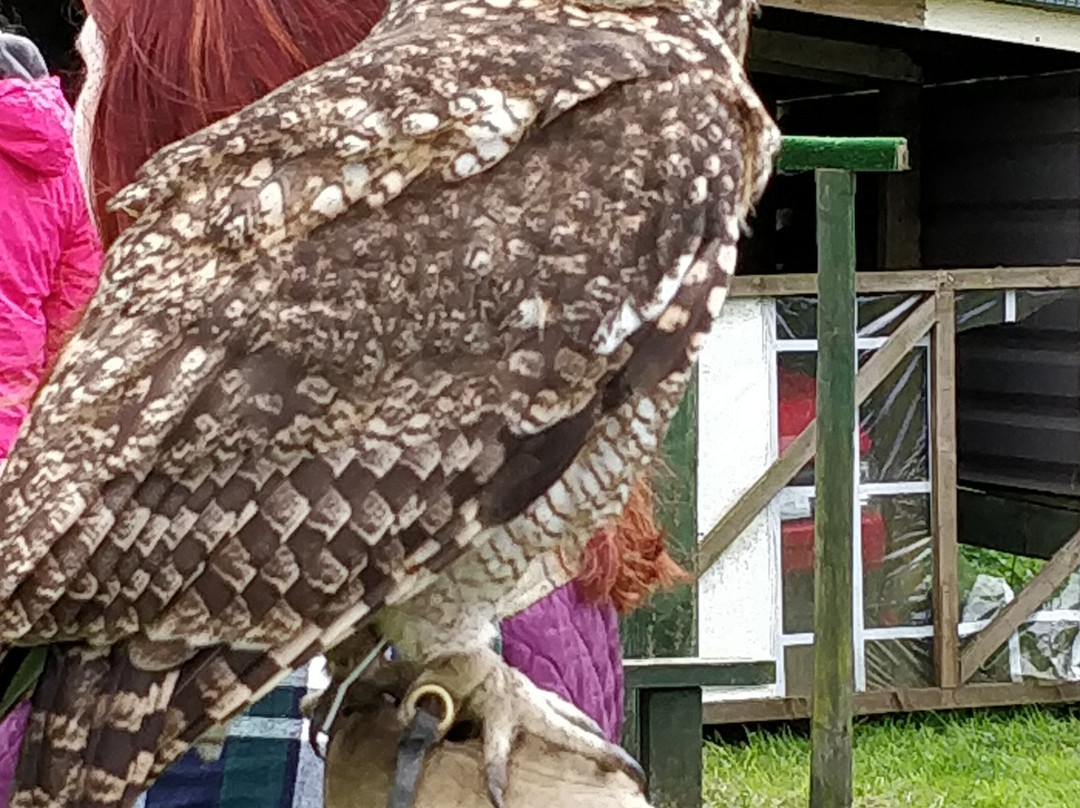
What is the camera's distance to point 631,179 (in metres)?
1.34

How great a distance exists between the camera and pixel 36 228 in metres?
2.92

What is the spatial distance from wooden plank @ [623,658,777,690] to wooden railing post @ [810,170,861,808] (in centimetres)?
33

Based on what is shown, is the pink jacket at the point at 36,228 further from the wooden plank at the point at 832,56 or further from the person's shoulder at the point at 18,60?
the wooden plank at the point at 832,56

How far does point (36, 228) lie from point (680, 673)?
1.35 m

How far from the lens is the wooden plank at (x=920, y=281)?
4.64 meters

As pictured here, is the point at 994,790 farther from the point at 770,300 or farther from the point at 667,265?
the point at 667,265

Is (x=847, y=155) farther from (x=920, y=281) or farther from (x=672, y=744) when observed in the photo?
(x=920, y=281)

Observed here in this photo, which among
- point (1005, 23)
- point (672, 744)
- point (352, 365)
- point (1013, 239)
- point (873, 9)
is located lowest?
point (1013, 239)

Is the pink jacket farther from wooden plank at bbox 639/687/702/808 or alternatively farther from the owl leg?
the owl leg

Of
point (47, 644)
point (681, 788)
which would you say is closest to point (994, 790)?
point (681, 788)

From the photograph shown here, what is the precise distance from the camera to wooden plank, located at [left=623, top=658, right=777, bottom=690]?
2607 mm

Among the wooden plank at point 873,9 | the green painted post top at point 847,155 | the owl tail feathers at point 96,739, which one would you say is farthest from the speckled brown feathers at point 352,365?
the wooden plank at point 873,9

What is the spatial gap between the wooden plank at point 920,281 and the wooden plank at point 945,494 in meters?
0.06

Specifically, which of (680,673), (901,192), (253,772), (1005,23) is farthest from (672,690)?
(901,192)
